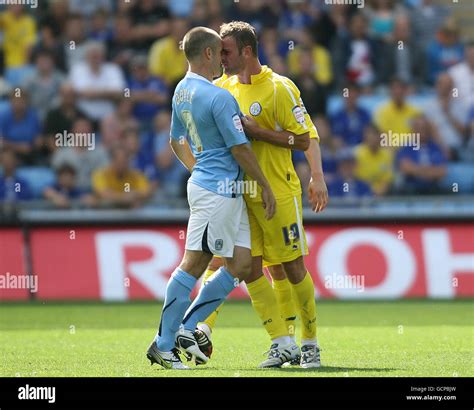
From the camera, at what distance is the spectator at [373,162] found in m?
15.3

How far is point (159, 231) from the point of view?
1390 cm

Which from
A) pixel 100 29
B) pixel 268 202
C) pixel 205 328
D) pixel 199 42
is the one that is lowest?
pixel 205 328

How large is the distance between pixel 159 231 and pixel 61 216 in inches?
47.8

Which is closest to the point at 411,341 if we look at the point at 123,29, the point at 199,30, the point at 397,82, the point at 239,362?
the point at 239,362

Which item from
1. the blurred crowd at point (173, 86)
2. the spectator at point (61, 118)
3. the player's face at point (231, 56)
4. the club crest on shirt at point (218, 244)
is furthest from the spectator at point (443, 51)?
the club crest on shirt at point (218, 244)

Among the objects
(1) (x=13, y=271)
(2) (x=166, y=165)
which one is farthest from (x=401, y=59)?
(1) (x=13, y=271)

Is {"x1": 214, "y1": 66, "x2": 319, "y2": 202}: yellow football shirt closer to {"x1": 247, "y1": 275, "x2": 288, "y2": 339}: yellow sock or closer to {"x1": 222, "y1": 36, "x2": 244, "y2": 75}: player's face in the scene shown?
{"x1": 222, "y1": 36, "x2": 244, "y2": 75}: player's face

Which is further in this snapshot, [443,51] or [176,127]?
[443,51]

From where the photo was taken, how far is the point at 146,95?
54.4ft

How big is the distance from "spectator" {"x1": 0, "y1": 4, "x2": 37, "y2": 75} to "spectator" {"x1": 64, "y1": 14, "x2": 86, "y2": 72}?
0.54 metres

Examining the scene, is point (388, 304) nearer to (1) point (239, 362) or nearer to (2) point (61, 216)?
(2) point (61, 216)

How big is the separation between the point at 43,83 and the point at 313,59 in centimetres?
390

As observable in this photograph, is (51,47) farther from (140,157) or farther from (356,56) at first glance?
(356,56)

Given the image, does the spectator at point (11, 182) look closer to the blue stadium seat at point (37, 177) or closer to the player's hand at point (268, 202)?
the blue stadium seat at point (37, 177)
